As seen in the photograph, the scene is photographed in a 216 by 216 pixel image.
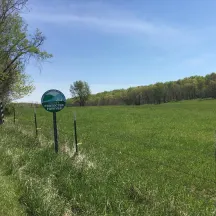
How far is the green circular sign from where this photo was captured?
10688mm

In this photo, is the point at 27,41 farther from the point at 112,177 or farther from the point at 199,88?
the point at 199,88

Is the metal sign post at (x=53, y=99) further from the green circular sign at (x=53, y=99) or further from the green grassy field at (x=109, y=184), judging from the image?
the green grassy field at (x=109, y=184)

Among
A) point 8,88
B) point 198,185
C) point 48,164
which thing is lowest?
point 198,185

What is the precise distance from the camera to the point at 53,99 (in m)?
10.7

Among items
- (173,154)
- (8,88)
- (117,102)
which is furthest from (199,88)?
(173,154)

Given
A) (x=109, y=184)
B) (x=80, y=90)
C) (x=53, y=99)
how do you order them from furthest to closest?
(x=80, y=90) → (x=53, y=99) → (x=109, y=184)

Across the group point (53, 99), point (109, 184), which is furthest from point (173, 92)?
point (109, 184)

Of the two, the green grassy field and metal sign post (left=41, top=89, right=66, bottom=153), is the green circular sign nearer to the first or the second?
metal sign post (left=41, top=89, right=66, bottom=153)

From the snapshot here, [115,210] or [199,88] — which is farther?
[199,88]

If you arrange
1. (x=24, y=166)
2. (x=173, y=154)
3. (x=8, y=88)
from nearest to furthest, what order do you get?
(x=24, y=166) → (x=173, y=154) → (x=8, y=88)

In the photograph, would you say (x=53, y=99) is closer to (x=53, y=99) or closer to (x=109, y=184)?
(x=53, y=99)

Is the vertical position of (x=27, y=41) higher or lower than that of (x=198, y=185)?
higher

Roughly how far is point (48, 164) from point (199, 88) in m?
143

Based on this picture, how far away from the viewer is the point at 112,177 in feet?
25.2
